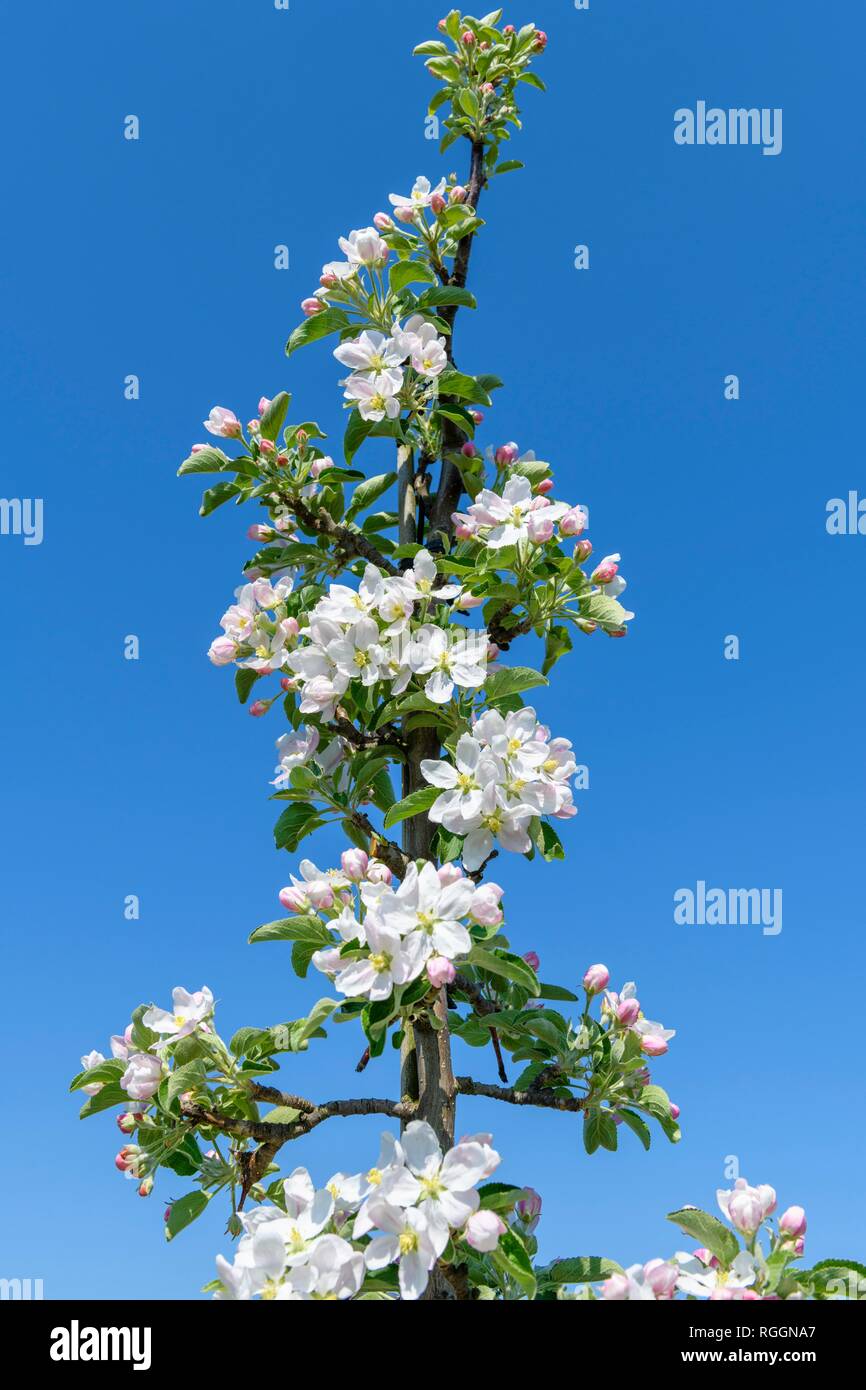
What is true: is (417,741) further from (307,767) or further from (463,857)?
(463,857)

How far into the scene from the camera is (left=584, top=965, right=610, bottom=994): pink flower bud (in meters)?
2.39

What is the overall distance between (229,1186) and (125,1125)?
291 millimetres

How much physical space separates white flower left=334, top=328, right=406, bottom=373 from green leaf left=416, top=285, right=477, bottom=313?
221 millimetres

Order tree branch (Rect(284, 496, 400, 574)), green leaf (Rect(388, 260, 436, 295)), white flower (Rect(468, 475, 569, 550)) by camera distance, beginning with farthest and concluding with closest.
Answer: tree branch (Rect(284, 496, 400, 574)) → green leaf (Rect(388, 260, 436, 295)) → white flower (Rect(468, 475, 569, 550))

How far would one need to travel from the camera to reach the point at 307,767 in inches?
105

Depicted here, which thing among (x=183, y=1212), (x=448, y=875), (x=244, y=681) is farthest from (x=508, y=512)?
(x=183, y=1212)

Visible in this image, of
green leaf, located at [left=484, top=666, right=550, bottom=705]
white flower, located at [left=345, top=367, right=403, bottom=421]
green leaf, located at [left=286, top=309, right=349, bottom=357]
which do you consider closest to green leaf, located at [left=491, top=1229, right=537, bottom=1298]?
green leaf, located at [left=484, top=666, right=550, bottom=705]

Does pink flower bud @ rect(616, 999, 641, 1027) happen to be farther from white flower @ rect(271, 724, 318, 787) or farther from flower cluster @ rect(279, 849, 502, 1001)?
white flower @ rect(271, 724, 318, 787)

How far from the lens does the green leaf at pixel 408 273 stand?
2814 millimetres

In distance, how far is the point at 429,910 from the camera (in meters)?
1.96

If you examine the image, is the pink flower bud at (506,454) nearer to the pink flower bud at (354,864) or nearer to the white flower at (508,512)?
the white flower at (508,512)

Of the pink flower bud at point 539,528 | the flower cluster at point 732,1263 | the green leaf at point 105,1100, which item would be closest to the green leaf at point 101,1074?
the green leaf at point 105,1100

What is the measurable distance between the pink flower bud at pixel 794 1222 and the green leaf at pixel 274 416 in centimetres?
216
